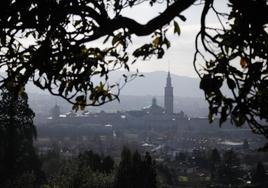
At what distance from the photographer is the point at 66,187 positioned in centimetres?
2311

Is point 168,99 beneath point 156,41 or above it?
above

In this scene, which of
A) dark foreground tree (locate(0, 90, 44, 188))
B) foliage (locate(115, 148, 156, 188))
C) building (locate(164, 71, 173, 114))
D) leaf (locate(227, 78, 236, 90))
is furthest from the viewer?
building (locate(164, 71, 173, 114))

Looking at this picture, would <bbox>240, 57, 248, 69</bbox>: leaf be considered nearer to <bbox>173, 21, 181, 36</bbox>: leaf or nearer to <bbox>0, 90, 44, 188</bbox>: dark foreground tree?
<bbox>173, 21, 181, 36</bbox>: leaf

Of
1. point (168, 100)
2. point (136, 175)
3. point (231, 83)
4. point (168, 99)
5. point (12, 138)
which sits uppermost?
point (168, 99)

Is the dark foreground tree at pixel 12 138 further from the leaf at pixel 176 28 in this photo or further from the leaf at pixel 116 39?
the leaf at pixel 176 28

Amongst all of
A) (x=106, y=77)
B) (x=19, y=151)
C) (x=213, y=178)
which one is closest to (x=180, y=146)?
(x=213, y=178)

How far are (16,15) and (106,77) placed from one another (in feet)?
2.78

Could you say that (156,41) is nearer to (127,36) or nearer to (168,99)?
(127,36)

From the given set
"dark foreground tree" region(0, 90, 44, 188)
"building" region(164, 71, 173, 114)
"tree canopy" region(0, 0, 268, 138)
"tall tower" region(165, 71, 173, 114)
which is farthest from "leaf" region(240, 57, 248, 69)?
"tall tower" region(165, 71, 173, 114)

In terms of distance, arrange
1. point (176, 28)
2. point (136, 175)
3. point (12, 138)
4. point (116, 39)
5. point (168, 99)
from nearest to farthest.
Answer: point (176, 28), point (116, 39), point (136, 175), point (12, 138), point (168, 99)

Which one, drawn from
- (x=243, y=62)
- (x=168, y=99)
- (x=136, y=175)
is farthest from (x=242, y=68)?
(x=168, y=99)

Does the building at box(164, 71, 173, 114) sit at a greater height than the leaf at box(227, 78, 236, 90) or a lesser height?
greater

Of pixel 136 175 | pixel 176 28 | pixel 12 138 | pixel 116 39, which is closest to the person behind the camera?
pixel 176 28

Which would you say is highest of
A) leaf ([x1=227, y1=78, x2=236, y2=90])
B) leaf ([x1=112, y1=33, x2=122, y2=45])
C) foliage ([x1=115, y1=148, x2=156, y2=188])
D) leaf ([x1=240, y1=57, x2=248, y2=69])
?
leaf ([x1=112, y1=33, x2=122, y2=45])
